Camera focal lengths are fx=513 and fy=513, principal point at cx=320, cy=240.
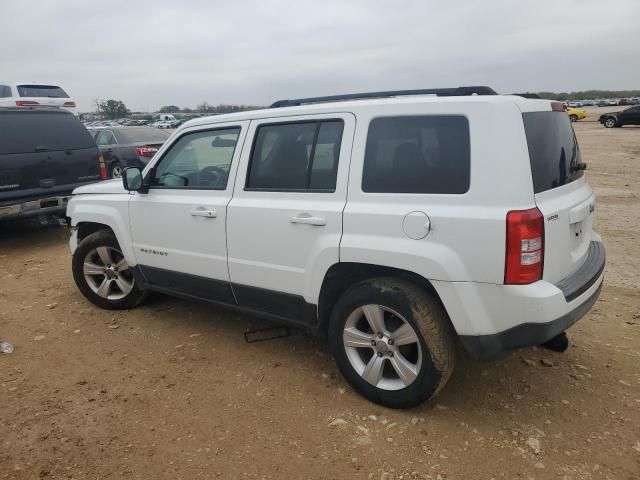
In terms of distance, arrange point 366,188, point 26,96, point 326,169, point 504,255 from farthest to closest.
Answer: point 26,96, point 326,169, point 366,188, point 504,255

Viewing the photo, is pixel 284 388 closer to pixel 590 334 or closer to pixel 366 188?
pixel 366 188

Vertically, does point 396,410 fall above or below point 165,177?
below

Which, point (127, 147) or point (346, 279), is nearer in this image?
point (346, 279)

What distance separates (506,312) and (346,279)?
1.01 meters

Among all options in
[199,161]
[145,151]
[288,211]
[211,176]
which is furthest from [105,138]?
[288,211]

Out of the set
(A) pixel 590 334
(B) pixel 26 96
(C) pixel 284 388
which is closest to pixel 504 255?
(C) pixel 284 388

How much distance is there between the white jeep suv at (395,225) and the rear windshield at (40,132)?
4074 mm

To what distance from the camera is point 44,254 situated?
707 centimetres

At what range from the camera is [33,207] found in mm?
6953

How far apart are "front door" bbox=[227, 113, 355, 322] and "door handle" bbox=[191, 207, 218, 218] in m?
0.16

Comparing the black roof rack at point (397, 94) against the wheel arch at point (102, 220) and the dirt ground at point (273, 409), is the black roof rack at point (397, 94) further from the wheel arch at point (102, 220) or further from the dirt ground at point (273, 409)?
the dirt ground at point (273, 409)

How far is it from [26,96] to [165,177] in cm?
1478

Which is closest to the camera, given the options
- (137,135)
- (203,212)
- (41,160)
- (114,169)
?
(203,212)

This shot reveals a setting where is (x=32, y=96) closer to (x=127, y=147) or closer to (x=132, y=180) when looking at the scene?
(x=127, y=147)
